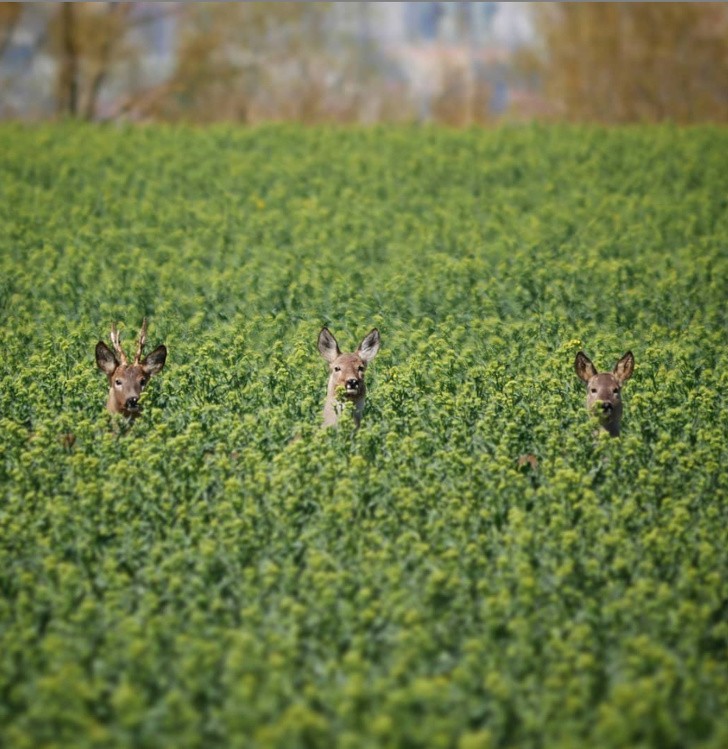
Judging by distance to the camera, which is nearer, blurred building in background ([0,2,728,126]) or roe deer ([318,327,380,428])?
roe deer ([318,327,380,428])

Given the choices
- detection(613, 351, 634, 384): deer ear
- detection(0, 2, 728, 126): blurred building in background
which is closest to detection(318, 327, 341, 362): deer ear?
detection(613, 351, 634, 384): deer ear

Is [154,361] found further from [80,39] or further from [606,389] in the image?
[80,39]

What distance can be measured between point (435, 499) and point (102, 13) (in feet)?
103

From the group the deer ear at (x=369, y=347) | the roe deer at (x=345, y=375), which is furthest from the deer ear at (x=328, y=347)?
the deer ear at (x=369, y=347)

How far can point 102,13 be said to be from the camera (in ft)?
123

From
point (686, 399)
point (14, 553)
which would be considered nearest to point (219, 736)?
point (14, 553)

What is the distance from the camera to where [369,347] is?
11.3 metres

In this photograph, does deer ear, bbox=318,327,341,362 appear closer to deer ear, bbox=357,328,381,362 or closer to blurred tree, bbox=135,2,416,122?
deer ear, bbox=357,328,381,362

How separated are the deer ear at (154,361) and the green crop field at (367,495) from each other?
0.83 ft

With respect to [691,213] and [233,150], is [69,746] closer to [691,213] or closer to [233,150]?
[691,213]

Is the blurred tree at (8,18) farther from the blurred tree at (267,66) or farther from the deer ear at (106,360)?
the deer ear at (106,360)

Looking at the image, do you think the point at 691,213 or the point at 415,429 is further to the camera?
the point at 691,213

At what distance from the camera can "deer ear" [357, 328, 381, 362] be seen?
443 inches

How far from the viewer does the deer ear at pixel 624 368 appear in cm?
1090
